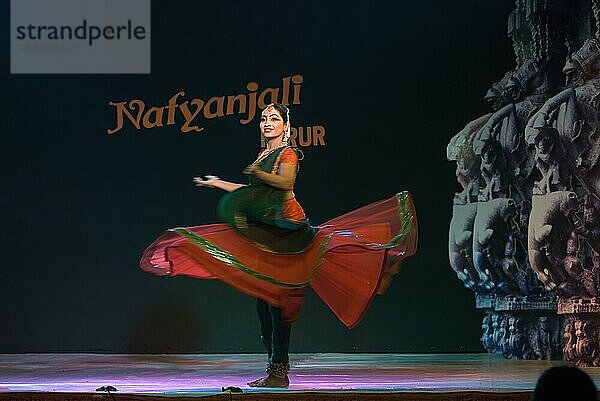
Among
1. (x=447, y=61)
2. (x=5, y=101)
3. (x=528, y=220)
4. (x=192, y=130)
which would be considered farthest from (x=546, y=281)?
(x=5, y=101)

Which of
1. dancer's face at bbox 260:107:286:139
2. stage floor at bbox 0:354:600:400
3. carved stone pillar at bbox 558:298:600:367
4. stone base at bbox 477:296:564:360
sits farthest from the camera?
stone base at bbox 477:296:564:360

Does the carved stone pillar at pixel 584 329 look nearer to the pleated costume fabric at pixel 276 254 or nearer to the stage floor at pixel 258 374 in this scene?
the stage floor at pixel 258 374

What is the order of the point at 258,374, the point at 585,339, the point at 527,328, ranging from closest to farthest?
the point at 258,374
the point at 585,339
the point at 527,328

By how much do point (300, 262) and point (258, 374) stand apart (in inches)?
31.4

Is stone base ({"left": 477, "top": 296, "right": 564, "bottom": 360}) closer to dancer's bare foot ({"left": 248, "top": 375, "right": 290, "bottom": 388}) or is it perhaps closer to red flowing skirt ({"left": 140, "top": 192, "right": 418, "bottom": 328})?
red flowing skirt ({"left": 140, "top": 192, "right": 418, "bottom": 328})

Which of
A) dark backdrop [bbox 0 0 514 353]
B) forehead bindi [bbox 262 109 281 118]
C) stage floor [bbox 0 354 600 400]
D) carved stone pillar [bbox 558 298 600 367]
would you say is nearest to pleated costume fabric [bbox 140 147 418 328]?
forehead bindi [bbox 262 109 281 118]

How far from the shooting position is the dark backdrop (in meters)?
5.57

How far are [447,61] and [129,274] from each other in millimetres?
2121

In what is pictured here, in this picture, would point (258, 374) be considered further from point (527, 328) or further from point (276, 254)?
point (527, 328)

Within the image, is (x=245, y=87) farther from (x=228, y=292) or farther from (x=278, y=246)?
(x=278, y=246)

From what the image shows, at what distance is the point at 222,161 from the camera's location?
221 inches

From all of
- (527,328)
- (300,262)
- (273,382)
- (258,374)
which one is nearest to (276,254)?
(300,262)

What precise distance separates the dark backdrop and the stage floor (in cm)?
18

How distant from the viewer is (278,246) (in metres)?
4.25
